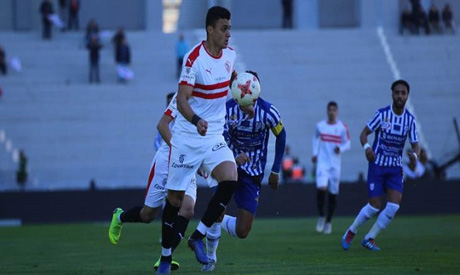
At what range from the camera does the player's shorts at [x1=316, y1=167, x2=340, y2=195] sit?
975 inches

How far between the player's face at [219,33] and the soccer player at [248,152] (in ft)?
5.64

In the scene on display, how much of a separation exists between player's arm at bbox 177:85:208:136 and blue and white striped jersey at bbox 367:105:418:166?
6.09 meters

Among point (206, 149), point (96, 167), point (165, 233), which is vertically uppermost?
point (206, 149)

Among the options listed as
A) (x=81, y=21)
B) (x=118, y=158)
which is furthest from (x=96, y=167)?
(x=81, y=21)

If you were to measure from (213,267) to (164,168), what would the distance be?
1.47 metres

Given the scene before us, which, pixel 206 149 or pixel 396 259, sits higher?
pixel 206 149

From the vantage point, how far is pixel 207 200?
31.1 m

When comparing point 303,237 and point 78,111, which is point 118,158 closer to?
point 78,111

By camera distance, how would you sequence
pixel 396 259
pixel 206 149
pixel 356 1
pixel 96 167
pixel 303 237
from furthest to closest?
pixel 356 1 → pixel 96 167 → pixel 303 237 → pixel 396 259 → pixel 206 149

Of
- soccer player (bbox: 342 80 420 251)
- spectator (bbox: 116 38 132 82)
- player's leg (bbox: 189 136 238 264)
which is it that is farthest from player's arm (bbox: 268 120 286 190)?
spectator (bbox: 116 38 132 82)

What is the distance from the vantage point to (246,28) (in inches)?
2115

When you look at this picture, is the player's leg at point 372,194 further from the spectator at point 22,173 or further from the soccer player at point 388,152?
the spectator at point 22,173

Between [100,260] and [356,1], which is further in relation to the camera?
[356,1]

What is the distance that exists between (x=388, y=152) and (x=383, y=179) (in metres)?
0.45
